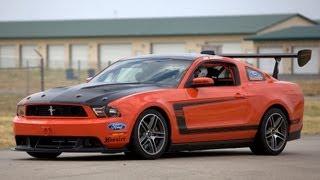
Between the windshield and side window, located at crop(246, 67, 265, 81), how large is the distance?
117 centimetres

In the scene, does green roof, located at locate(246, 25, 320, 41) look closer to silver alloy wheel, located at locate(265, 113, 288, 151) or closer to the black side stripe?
silver alloy wheel, located at locate(265, 113, 288, 151)

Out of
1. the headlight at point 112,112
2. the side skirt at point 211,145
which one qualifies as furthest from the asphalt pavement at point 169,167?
the headlight at point 112,112

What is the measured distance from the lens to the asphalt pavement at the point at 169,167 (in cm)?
1014

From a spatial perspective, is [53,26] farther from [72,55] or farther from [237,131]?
[237,131]

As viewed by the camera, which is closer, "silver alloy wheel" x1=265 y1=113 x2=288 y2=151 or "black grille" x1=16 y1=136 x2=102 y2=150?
"black grille" x1=16 y1=136 x2=102 y2=150

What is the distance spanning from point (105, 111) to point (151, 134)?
2.32 feet

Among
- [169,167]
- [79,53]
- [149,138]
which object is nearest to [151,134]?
[149,138]

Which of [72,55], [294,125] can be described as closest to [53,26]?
[72,55]

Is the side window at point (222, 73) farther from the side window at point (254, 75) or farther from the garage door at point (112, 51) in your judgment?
the garage door at point (112, 51)

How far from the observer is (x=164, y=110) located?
12.4 m

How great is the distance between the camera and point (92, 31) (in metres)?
78.4

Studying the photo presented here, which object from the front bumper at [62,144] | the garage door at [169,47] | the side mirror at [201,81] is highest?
the side mirror at [201,81]

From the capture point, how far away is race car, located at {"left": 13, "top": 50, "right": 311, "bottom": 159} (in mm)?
11984

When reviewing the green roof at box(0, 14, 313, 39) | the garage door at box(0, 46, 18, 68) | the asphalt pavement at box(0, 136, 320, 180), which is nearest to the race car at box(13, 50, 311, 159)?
the asphalt pavement at box(0, 136, 320, 180)
